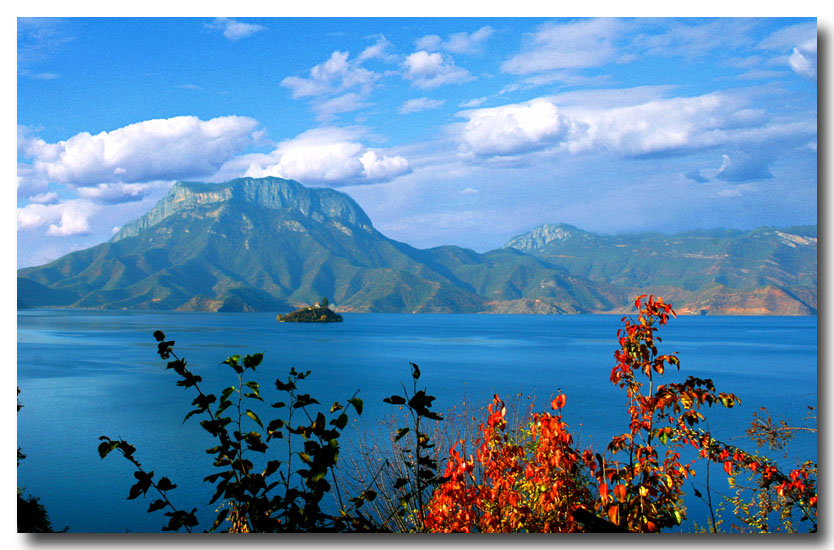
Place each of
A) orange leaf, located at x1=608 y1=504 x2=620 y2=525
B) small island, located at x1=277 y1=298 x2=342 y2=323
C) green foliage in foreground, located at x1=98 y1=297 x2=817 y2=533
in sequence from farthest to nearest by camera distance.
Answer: small island, located at x1=277 y1=298 x2=342 y2=323
orange leaf, located at x1=608 y1=504 x2=620 y2=525
green foliage in foreground, located at x1=98 y1=297 x2=817 y2=533

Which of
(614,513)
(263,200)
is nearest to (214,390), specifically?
(614,513)

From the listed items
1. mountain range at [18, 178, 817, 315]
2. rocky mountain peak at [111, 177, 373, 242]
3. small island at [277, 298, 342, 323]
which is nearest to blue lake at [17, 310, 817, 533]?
mountain range at [18, 178, 817, 315]

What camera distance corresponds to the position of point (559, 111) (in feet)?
21.1

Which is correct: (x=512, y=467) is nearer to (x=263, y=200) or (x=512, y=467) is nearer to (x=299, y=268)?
(x=299, y=268)

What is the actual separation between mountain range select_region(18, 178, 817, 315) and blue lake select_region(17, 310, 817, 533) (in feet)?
106

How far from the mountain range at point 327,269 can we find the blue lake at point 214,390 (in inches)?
1273

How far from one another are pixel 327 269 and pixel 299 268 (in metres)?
10.8

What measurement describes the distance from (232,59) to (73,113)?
188 centimetres

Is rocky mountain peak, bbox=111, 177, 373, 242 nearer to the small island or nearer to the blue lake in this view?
the small island

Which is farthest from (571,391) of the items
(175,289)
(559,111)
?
(175,289)

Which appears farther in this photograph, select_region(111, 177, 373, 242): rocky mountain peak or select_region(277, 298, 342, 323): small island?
select_region(111, 177, 373, 242): rocky mountain peak

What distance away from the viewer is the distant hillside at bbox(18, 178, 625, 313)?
10881cm

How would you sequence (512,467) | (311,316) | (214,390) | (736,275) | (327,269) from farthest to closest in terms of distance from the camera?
(327,269), (311,316), (736,275), (214,390), (512,467)

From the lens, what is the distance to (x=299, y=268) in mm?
135375
